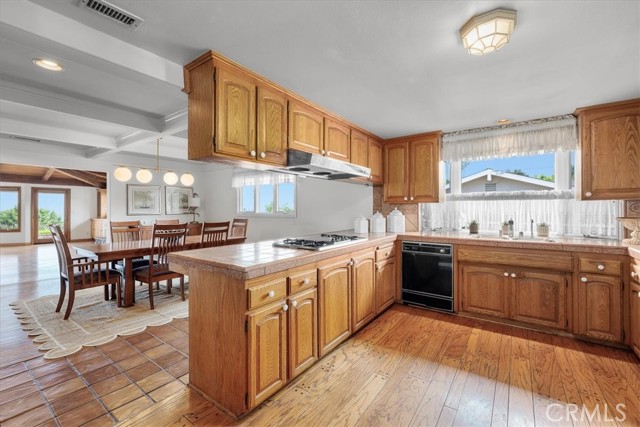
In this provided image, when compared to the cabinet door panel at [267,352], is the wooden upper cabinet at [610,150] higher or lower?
higher

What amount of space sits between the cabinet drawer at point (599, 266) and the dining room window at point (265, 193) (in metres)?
3.78

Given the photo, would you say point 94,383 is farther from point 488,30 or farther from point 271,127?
point 488,30

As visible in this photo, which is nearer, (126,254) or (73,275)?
(73,275)

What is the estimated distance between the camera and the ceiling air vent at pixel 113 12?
4.42 feet

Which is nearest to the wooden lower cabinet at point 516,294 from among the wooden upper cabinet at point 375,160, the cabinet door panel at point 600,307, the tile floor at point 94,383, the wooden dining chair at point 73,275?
the cabinet door panel at point 600,307

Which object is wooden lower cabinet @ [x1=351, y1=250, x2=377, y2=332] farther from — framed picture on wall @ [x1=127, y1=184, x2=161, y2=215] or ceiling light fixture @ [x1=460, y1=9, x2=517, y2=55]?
framed picture on wall @ [x1=127, y1=184, x2=161, y2=215]

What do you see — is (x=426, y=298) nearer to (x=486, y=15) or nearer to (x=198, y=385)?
(x=198, y=385)

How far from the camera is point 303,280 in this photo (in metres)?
1.92

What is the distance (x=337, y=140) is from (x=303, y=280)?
5.44ft

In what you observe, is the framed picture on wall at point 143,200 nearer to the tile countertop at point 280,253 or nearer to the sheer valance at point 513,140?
the tile countertop at point 280,253

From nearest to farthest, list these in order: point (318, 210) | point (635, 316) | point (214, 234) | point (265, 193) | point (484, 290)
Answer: point (635, 316)
point (484, 290)
point (214, 234)
point (318, 210)
point (265, 193)

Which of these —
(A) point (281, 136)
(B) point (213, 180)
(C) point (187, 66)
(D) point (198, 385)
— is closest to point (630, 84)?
(A) point (281, 136)

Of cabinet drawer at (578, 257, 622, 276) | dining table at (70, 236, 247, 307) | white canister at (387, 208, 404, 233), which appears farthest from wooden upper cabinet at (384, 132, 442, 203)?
dining table at (70, 236, 247, 307)

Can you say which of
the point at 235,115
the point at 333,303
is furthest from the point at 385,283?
the point at 235,115
